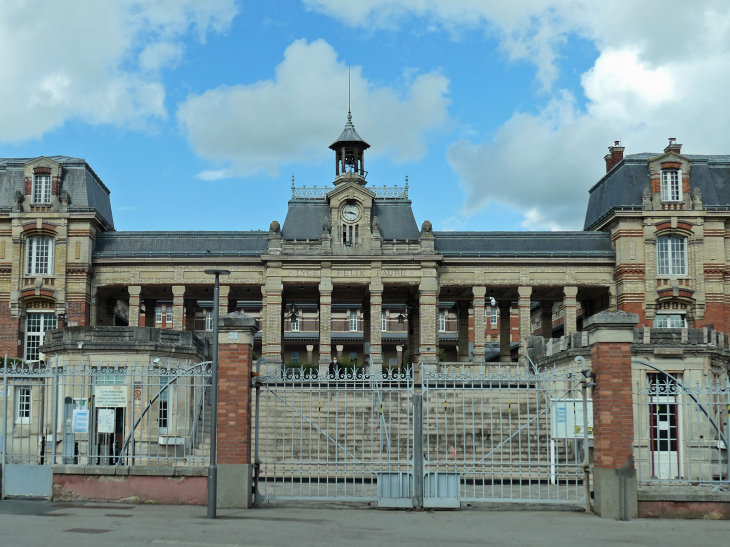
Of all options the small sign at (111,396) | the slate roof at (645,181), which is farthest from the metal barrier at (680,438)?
the slate roof at (645,181)

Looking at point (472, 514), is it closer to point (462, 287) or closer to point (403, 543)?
point (403, 543)

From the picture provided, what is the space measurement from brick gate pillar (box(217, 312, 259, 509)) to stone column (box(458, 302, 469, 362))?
32841mm

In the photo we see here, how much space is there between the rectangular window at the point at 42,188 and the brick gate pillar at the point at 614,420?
36774 mm

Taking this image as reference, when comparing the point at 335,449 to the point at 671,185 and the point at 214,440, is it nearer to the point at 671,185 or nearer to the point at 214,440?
the point at 214,440

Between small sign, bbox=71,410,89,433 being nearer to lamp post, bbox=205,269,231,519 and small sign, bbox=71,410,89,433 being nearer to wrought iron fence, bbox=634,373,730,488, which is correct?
lamp post, bbox=205,269,231,519

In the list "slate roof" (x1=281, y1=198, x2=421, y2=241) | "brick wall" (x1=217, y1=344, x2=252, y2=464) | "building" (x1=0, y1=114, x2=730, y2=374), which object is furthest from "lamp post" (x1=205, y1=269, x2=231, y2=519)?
"slate roof" (x1=281, y1=198, x2=421, y2=241)

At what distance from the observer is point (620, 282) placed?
45.8m

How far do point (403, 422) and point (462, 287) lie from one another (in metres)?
21.8

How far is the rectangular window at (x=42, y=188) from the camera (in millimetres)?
45750

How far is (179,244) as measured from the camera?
47.5 metres

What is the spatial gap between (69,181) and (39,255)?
14.2 ft

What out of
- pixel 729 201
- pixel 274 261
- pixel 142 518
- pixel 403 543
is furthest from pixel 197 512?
pixel 729 201

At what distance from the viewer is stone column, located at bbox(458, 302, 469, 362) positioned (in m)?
49.2

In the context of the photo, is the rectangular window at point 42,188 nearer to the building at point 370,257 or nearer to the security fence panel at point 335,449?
the building at point 370,257
